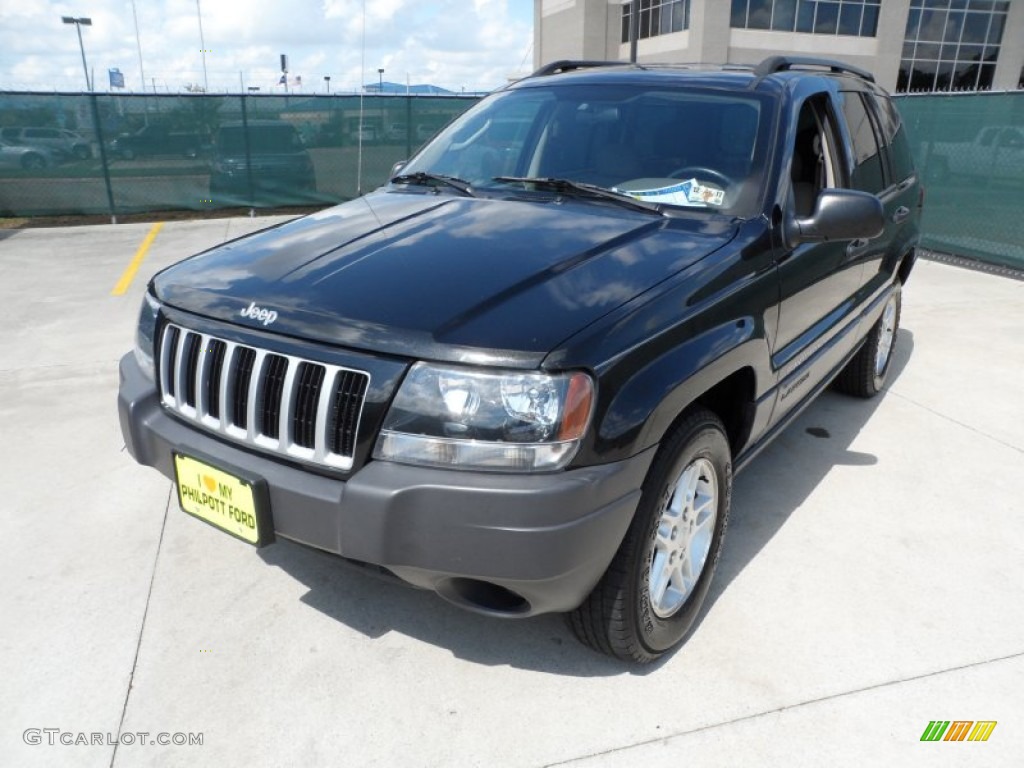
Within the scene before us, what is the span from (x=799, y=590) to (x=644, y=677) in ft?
2.63

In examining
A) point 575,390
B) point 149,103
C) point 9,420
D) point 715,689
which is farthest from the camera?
point 149,103

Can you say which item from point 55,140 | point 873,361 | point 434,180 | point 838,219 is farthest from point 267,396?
point 55,140

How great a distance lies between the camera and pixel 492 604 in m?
2.16

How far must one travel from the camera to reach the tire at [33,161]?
1159 centimetres

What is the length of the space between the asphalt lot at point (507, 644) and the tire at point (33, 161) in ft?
30.7

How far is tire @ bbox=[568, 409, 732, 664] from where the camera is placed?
224 centimetres

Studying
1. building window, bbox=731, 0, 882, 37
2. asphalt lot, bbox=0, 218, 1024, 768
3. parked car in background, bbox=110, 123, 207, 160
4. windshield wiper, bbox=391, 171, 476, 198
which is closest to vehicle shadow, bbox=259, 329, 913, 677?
asphalt lot, bbox=0, 218, 1024, 768

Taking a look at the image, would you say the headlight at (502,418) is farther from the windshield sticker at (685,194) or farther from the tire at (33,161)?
the tire at (33,161)

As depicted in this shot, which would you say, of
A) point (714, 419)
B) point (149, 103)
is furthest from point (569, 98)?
point (149, 103)

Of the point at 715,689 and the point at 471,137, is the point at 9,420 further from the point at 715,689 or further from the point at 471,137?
the point at 715,689

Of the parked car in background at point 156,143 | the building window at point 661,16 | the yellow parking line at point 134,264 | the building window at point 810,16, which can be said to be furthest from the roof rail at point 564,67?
the building window at point 661,16

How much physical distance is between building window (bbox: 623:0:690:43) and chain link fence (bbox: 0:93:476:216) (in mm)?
26852

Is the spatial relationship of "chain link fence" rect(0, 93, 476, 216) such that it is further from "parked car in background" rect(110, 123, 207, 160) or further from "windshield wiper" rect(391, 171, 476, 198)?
"windshield wiper" rect(391, 171, 476, 198)

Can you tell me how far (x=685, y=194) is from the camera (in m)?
2.95
